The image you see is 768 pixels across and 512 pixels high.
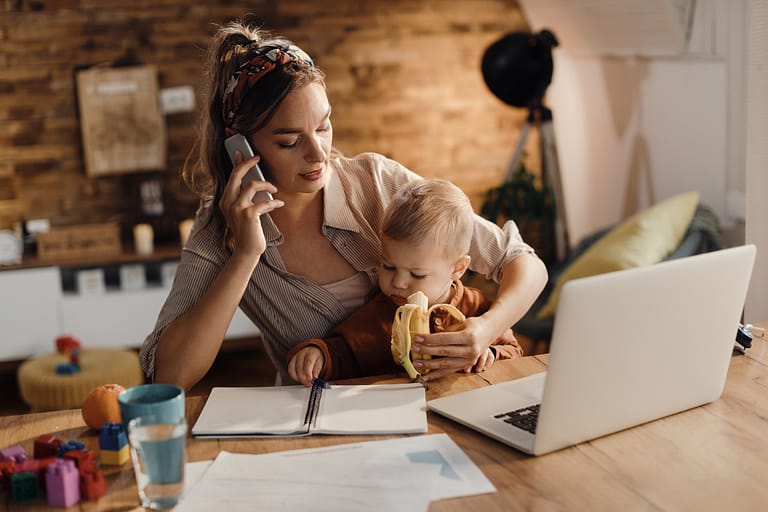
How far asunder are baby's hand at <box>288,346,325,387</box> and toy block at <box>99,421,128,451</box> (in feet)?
1.24

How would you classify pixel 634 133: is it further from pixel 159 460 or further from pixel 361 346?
pixel 159 460

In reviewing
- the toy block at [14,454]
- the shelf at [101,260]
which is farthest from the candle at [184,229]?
the toy block at [14,454]

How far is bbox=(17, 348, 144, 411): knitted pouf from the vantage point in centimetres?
345

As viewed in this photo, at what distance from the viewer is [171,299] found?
1772mm

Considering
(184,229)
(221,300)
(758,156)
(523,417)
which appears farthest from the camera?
(184,229)

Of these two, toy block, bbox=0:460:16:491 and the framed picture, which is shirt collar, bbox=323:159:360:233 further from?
the framed picture

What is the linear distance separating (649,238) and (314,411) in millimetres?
2214

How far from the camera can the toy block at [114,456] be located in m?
1.31

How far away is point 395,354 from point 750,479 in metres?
0.64

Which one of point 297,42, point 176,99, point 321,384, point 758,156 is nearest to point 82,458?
point 321,384

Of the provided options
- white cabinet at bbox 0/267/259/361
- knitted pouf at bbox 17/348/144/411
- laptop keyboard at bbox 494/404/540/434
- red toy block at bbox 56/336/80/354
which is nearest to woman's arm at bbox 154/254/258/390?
laptop keyboard at bbox 494/404/540/434

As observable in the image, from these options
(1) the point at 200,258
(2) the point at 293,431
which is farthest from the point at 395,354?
(1) the point at 200,258

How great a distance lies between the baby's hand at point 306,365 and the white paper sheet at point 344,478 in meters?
0.29

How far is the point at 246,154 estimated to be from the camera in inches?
69.0
